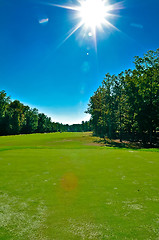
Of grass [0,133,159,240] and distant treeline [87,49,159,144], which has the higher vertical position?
distant treeline [87,49,159,144]

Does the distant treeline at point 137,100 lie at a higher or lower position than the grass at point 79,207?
higher

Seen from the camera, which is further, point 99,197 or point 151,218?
point 99,197

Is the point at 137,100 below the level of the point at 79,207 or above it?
above

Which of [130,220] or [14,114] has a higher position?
[14,114]

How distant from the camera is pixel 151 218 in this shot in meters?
2.76

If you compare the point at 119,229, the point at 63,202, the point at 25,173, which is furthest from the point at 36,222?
the point at 25,173

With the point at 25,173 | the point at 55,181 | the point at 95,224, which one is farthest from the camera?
the point at 25,173

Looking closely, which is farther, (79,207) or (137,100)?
(137,100)

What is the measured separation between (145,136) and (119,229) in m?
33.4

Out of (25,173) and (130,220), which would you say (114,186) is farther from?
(25,173)

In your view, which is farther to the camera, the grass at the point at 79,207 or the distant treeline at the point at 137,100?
the distant treeline at the point at 137,100

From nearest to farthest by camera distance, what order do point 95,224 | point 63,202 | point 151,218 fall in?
point 95,224 < point 151,218 < point 63,202

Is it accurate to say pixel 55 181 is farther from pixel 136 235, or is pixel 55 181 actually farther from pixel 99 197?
pixel 136 235

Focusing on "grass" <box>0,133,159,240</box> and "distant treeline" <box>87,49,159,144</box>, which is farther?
"distant treeline" <box>87,49,159,144</box>
